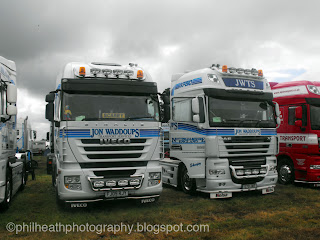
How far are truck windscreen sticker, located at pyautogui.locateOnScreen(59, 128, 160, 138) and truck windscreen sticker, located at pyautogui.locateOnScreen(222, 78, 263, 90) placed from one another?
118 inches

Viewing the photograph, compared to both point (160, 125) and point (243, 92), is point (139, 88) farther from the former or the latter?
point (243, 92)

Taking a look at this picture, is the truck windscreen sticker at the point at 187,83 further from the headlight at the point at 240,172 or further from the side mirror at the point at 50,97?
the side mirror at the point at 50,97

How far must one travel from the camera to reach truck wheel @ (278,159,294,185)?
11.8 m

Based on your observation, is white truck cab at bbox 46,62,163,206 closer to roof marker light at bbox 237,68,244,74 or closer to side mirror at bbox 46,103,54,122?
side mirror at bbox 46,103,54,122

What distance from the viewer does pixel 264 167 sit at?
32.2 ft

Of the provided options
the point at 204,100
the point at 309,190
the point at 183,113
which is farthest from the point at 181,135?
the point at 309,190

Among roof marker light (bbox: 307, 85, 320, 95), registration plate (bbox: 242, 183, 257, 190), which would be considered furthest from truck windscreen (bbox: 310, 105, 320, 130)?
registration plate (bbox: 242, 183, 257, 190)

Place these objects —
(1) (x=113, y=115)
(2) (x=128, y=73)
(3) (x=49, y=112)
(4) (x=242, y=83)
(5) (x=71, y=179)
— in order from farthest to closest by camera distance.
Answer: (4) (x=242, y=83) → (2) (x=128, y=73) → (3) (x=49, y=112) → (1) (x=113, y=115) → (5) (x=71, y=179)

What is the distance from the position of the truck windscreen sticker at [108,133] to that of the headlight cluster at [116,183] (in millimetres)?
1006

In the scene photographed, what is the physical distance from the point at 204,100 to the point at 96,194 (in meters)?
3.96

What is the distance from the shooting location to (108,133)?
25.1 ft

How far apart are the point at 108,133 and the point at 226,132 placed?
11.4 feet

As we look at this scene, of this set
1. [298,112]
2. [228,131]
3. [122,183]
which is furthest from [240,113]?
[122,183]

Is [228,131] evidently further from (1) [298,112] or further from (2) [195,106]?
(1) [298,112]
